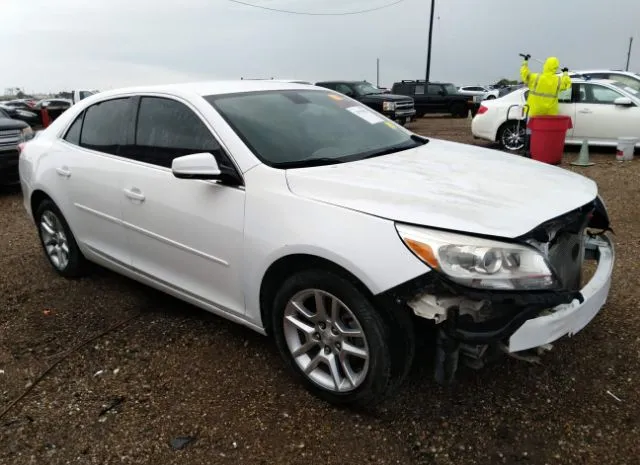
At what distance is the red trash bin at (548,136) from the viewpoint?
8766 millimetres

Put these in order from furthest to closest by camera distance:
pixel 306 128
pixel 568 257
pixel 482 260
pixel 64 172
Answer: pixel 64 172
pixel 306 128
pixel 568 257
pixel 482 260

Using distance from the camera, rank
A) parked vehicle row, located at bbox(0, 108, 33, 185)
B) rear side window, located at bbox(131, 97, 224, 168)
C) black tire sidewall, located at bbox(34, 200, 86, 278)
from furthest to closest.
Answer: parked vehicle row, located at bbox(0, 108, 33, 185), black tire sidewall, located at bbox(34, 200, 86, 278), rear side window, located at bbox(131, 97, 224, 168)

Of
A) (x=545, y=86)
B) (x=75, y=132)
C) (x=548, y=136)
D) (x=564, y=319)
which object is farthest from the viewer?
(x=545, y=86)

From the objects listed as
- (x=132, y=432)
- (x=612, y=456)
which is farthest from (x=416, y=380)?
(x=132, y=432)

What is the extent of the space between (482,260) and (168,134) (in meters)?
2.08

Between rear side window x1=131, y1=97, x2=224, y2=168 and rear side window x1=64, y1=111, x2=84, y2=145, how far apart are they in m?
0.82

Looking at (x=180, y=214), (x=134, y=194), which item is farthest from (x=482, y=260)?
(x=134, y=194)

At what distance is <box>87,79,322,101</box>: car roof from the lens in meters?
3.40

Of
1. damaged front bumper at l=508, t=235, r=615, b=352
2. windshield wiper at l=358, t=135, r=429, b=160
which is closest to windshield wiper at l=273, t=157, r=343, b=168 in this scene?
windshield wiper at l=358, t=135, r=429, b=160

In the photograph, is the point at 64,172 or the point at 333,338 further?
the point at 64,172

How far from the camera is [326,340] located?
2660 millimetres

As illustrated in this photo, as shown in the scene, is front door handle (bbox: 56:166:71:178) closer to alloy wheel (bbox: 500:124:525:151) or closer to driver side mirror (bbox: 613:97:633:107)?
alloy wheel (bbox: 500:124:525:151)

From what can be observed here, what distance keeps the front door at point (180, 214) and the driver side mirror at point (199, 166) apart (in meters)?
0.10

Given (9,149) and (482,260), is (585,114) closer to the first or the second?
(482,260)
